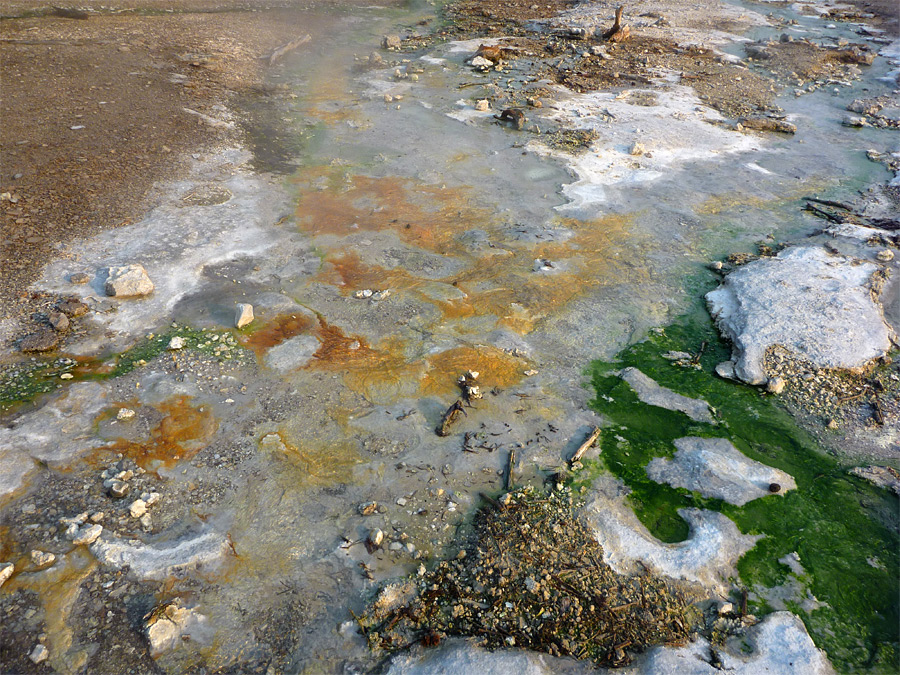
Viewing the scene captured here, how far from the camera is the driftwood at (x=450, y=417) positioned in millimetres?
4145

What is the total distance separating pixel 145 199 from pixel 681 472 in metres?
6.41

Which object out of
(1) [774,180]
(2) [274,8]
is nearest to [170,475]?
(1) [774,180]

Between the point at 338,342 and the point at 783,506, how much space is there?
362 centimetres

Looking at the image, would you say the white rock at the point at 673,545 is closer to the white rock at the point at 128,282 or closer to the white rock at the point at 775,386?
the white rock at the point at 775,386

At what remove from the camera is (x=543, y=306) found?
214 inches

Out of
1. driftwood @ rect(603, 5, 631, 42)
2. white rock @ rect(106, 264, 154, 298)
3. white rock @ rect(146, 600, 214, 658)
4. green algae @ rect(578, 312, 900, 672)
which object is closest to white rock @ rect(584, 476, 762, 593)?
green algae @ rect(578, 312, 900, 672)

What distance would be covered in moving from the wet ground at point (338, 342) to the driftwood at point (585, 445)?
0.08 meters

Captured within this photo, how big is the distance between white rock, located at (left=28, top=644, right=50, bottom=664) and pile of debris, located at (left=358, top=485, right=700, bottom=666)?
1.57 metres

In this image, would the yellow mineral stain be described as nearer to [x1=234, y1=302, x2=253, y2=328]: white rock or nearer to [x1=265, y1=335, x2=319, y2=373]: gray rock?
[x1=265, y1=335, x2=319, y2=373]: gray rock

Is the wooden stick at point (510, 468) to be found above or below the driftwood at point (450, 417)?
below

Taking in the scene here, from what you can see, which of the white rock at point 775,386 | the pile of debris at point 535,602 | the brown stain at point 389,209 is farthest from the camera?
the brown stain at point 389,209

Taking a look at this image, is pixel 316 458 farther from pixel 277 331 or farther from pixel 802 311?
pixel 802 311

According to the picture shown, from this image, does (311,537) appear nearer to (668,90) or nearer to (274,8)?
(668,90)

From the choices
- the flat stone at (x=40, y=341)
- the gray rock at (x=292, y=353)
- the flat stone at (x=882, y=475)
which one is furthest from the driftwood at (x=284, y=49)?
the flat stone at (x=882, y=475)
